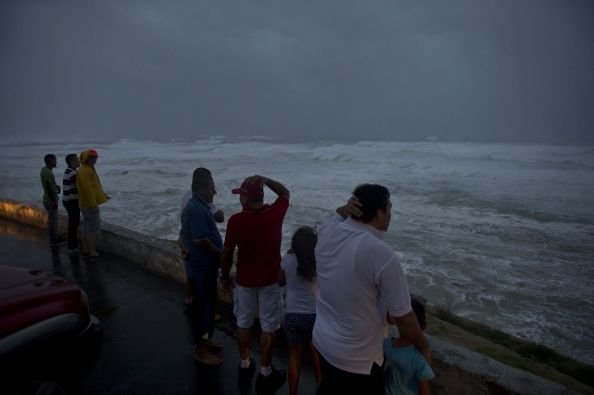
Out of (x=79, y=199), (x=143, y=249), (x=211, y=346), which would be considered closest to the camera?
(x=211, y=346)

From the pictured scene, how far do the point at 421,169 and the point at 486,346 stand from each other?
27391mm

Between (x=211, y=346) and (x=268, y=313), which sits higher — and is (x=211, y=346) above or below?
below

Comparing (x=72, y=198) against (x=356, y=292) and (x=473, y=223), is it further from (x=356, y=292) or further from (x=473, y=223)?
(x=473, y=223)

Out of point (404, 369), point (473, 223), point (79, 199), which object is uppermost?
point (79, 199)

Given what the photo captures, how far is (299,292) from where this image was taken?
2.93 m

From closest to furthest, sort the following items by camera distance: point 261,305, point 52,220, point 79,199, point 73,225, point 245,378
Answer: point 261,305 < point 245,378 < point 79,199 < point 73,225 < point 52,220

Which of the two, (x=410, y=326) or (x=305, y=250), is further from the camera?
(x=305, y=250)

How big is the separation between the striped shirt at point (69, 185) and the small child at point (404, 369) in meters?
5.85

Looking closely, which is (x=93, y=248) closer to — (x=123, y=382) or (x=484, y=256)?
(x=123, y=382)

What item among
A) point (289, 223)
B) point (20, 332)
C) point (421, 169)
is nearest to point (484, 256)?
point (289, 223)

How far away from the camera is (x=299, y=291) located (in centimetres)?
294

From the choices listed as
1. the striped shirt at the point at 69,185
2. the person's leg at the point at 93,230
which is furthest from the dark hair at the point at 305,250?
the striped shirt at the point at 69,185

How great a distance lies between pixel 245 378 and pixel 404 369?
167 centimetres

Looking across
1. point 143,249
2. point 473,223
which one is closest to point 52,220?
point 143,249
